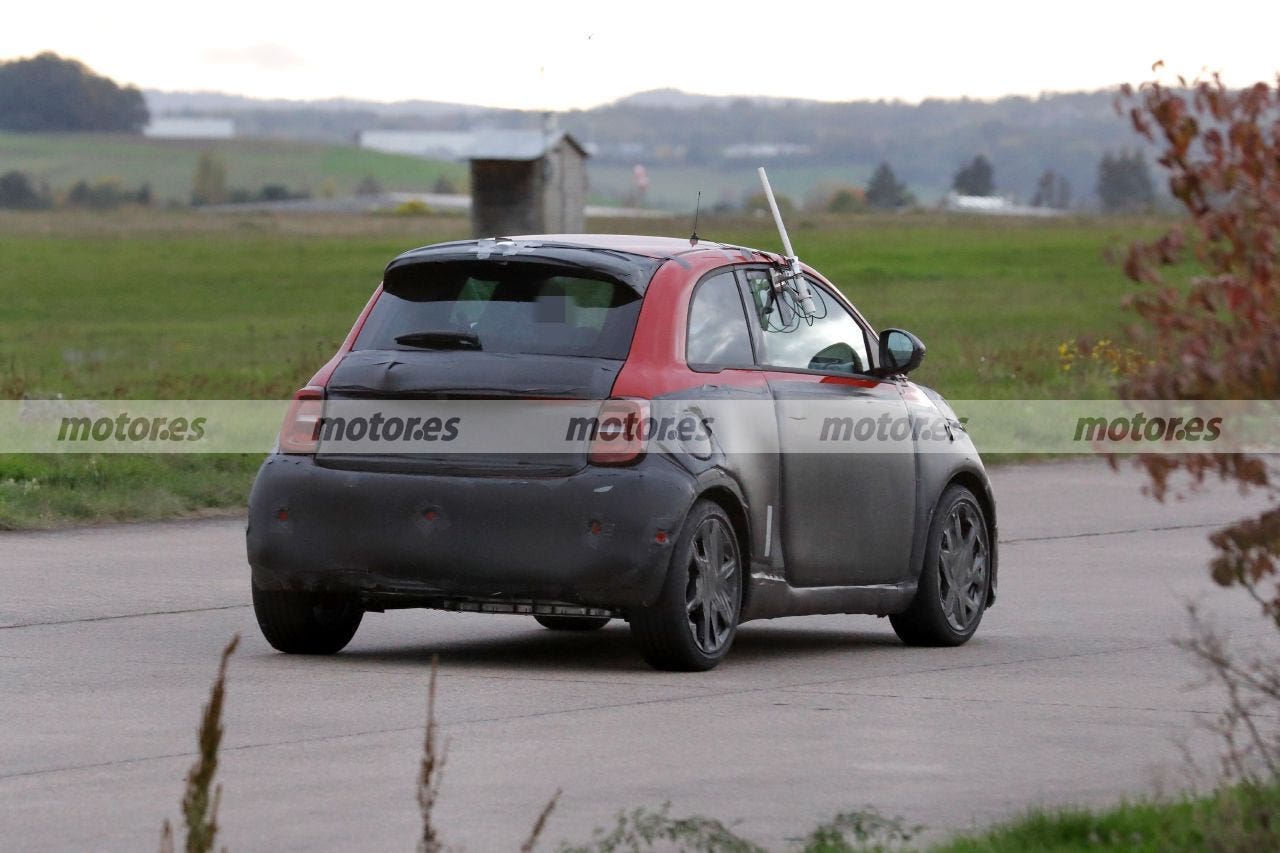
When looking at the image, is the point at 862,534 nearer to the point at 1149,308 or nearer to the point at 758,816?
the point at 758,816

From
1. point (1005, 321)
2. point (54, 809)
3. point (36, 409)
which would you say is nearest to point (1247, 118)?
point (54, 809)

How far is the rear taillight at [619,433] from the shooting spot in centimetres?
1010

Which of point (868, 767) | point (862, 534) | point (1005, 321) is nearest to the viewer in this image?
point (868, 767)

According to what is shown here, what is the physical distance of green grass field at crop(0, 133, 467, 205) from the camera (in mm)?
169375

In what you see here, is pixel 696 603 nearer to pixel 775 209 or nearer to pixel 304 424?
pixel 304 424

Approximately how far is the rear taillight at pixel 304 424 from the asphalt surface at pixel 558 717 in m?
0.88

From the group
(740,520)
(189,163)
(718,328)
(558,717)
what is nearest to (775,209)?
(718,328)

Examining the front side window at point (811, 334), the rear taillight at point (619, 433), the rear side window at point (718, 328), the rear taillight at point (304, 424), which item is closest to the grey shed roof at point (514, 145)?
the front side window at point (811, 334)

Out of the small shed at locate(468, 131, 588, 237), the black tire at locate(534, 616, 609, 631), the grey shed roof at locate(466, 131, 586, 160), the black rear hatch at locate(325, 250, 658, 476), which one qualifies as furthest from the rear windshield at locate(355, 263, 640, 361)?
the grey shed roof at locate(466, 131, 586, 160)

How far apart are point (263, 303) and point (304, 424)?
5190 cm

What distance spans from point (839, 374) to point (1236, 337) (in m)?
5.29

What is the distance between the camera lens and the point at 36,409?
810 inches

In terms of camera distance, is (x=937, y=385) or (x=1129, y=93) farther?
(x=937, y=385)

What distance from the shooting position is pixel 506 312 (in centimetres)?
1055
